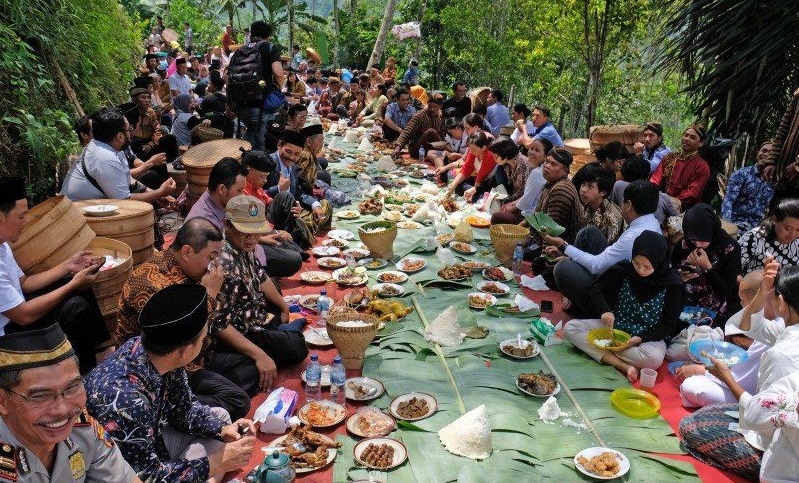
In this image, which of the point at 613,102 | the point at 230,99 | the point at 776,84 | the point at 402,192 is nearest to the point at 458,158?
the point at 402,192

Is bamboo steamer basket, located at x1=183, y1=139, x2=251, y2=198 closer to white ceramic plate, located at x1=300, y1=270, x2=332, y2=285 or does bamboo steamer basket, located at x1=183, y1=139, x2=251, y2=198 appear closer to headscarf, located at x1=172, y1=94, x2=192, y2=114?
white ceramic plate, located at x1=300, y1=270, x2=332, y2=285

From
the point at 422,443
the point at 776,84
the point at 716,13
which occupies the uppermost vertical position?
the point at 716,13

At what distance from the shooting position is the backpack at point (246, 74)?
28.9 ft

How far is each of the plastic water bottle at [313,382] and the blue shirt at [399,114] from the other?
9.40 meters

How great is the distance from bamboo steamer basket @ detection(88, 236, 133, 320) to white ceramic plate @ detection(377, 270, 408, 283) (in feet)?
8.14

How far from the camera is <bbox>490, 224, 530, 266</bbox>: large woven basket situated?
6.52 m

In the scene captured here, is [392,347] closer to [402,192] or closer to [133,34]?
[402,192]

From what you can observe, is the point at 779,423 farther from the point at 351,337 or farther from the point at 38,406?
the point at 38,406

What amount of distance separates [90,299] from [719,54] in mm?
8107

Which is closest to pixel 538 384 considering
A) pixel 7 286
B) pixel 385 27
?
pixel 7 286

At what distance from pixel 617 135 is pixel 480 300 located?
4.92 metres

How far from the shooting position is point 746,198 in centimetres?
666

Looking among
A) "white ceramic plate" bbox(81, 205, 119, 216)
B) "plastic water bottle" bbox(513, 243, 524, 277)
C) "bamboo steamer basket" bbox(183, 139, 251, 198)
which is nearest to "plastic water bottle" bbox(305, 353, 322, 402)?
"white ceramic plate" bbox(81, 205, 119, 216)

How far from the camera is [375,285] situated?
6062mm
